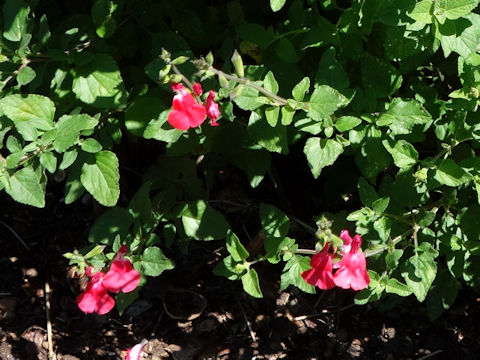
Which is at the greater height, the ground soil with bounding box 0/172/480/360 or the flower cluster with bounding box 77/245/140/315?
the flower cluster with bounding box 77/245/140/315

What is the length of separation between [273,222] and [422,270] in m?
0.49

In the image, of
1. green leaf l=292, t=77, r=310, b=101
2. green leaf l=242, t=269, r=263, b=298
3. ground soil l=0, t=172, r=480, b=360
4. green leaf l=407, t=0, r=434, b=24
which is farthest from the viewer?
ground soil l=0, t=172, r=480, b=360

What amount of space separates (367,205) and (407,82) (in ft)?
1.66

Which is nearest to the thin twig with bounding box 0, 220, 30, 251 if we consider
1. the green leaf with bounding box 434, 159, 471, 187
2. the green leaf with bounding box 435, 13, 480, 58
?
the green leaf with bounding box 434, 159, 471, 187

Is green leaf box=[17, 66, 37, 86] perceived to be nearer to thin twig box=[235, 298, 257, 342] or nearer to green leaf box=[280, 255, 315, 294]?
green leaf box=[280, 255, 315, 294]

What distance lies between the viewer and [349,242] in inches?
80.4

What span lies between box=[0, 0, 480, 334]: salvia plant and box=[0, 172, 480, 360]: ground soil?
0.36m

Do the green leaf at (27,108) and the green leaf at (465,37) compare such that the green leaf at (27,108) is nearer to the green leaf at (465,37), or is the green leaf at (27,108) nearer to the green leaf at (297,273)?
the green leaf at (297,273)

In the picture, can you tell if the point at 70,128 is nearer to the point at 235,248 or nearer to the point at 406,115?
the point at 235,248

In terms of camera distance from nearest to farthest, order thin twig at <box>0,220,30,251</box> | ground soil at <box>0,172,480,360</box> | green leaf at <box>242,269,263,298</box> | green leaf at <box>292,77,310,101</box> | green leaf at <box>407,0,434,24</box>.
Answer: green leaf at <box>407,0,434,24</box> < green leaf at <box>292,77,310,101</box> < green leaf at <box>242,269,263,298</box> < ground soil at <box>0,172,480,360</box> < thin twig at <box>0,220,30,251</box>

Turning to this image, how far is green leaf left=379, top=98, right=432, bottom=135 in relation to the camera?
211 centimetres

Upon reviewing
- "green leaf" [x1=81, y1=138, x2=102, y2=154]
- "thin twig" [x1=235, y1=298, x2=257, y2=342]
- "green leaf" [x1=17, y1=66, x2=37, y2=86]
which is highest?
"green leaf" [x1=17, y1=66, x2=37, y2=86]

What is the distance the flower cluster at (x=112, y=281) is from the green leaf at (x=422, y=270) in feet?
2.69

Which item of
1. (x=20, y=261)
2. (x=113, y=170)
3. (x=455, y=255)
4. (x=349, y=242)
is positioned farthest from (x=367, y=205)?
(x=20, y=261)
